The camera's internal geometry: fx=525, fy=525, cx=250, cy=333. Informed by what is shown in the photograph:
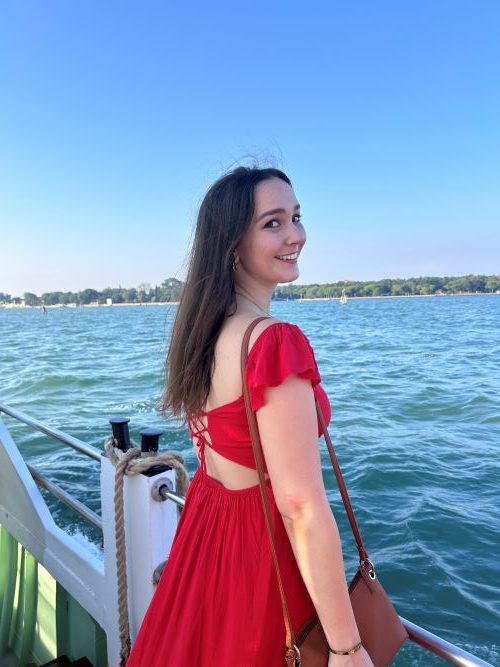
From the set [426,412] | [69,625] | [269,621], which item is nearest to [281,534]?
[269,621]

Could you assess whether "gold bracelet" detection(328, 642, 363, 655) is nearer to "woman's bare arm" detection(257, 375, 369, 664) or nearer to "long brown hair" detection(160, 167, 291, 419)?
"woman's bare arm" detection(257, 375, 369, 664)

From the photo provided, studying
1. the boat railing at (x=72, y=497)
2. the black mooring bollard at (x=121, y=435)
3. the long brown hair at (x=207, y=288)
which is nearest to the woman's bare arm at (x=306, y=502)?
the long brown hair at (x=207, y=288)

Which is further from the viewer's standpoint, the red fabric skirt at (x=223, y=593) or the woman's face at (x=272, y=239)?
the woman's face at (x=272, y=239)

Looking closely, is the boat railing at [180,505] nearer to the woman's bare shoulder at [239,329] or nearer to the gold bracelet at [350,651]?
the gold bracelet at [350,651]

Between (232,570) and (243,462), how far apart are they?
0.23 m

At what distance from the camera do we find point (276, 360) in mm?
986

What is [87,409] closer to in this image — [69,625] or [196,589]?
[69,625]

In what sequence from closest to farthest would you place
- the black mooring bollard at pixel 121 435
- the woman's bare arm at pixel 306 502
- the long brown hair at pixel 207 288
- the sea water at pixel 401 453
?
the woman's bare arm at pixel 306 502 < the long brown hair at pixel 207 288 < the black mooring bollard at pixel 121 435 < the sea water at pixel 401 453

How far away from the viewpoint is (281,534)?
1.07 m

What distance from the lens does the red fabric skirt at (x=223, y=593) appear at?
3.43 ft

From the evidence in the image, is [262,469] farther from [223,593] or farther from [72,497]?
[72,497]

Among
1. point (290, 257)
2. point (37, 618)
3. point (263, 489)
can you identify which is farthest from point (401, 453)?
point (263, 489)

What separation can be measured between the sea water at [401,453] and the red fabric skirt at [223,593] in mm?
606

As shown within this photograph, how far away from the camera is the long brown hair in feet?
3.87
